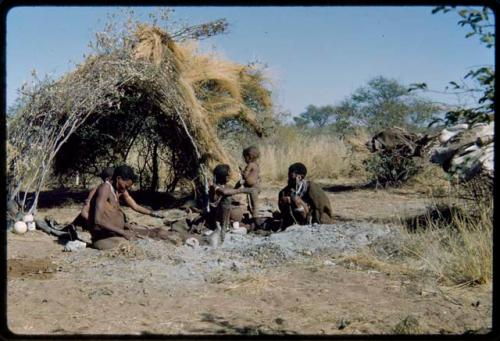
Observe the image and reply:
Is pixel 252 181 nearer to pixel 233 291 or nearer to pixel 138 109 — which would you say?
pixel 138 109

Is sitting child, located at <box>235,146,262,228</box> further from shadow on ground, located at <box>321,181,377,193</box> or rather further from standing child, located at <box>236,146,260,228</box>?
shadow on ground, located at <box>321,181,377,193</box>

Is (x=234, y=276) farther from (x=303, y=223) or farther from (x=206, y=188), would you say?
(x=206, y=188)

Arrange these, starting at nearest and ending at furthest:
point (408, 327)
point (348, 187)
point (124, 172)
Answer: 1. point (408, 327)
2. point (124, 172)
3. point (348, 187)

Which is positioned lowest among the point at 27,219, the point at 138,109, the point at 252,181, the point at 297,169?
the point at 27,219

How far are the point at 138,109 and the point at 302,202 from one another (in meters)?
4.10

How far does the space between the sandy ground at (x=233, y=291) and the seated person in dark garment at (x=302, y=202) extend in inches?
24.2

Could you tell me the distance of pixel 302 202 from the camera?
9602 mm

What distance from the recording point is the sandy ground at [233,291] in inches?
215

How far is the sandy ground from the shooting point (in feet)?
17.9

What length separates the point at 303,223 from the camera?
379 inches

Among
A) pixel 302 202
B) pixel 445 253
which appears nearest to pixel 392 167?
pixel 302 202

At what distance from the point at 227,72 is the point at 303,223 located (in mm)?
3522

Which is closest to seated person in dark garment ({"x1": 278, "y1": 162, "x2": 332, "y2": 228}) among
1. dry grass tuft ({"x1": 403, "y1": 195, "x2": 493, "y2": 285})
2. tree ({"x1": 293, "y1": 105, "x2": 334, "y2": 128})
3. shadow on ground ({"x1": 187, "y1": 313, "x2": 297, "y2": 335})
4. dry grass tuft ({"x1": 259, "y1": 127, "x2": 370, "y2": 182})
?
dry grass tuft ({"x1": 403, "y1": 195, "x2": 493, "y2": 285})

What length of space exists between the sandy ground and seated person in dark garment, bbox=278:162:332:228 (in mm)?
614
